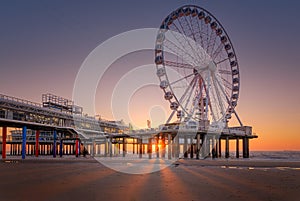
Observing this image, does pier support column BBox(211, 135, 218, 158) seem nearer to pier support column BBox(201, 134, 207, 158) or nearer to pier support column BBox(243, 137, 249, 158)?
pier support column BBox(201, 134, 207, 158)

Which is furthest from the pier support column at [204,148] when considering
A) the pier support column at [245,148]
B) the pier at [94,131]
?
the pier support column at [245,148]

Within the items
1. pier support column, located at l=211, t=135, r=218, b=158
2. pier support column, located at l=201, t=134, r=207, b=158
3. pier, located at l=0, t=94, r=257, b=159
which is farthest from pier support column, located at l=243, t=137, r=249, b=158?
pier support column, located at l=201, t=134, r=207, b=158

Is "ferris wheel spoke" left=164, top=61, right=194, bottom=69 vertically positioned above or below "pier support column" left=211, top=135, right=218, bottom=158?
above

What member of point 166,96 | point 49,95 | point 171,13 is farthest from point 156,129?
point 49,95

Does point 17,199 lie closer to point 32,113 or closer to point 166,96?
point 166,96

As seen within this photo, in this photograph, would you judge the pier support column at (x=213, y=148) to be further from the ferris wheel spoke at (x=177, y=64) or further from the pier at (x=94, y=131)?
the ferris wheel spoke at (x=177, y=64)

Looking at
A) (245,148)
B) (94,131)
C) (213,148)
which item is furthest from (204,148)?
(94,131)

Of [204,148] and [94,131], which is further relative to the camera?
[94,131]

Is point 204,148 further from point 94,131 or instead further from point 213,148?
point 94,131

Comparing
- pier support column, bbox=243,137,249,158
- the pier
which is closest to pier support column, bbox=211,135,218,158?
the pier

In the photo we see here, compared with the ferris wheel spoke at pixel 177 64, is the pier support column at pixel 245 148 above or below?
below

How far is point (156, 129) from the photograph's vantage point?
46031mm

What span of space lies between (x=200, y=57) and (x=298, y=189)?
118 ft

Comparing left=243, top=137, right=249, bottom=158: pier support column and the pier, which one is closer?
the pier
